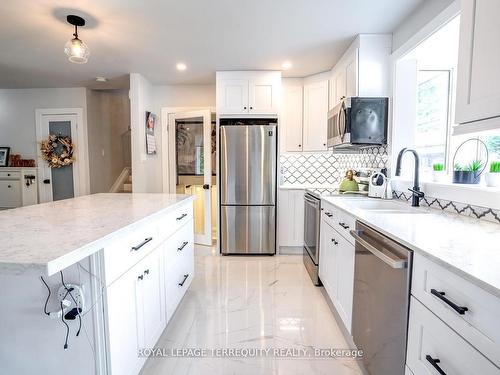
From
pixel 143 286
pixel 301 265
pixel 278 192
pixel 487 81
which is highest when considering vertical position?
pixel 487 81

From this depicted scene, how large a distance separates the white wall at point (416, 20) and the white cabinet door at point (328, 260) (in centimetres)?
179

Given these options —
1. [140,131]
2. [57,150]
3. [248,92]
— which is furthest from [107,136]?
[248,92]

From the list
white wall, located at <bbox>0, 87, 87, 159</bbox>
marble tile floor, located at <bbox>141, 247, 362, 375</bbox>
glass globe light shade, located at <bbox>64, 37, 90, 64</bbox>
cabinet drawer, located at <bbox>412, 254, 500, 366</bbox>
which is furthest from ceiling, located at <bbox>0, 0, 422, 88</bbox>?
marble tile floor, located at <bbox>141, 247, 362, 375</bbox>

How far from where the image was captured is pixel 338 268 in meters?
2.00

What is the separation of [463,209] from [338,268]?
0.89 m

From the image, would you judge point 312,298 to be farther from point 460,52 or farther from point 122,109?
point 122,109

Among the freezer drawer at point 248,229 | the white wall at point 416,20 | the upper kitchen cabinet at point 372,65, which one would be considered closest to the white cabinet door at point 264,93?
the upper kitchen cabinet at point 372,65

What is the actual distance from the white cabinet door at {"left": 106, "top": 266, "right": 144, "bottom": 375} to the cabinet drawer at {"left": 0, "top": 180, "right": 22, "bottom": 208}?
4579 millimetres

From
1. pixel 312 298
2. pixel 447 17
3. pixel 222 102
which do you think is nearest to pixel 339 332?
pixel 312 298

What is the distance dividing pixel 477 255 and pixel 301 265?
2499 millimetres

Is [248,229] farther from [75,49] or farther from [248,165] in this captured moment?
[75,49]

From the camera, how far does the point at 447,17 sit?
178 centimetres

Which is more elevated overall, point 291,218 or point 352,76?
point 352,76

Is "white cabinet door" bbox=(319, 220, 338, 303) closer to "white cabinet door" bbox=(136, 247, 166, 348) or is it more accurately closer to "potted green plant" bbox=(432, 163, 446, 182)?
"potted green plant" bbox=(432, 163, 446, 182)
